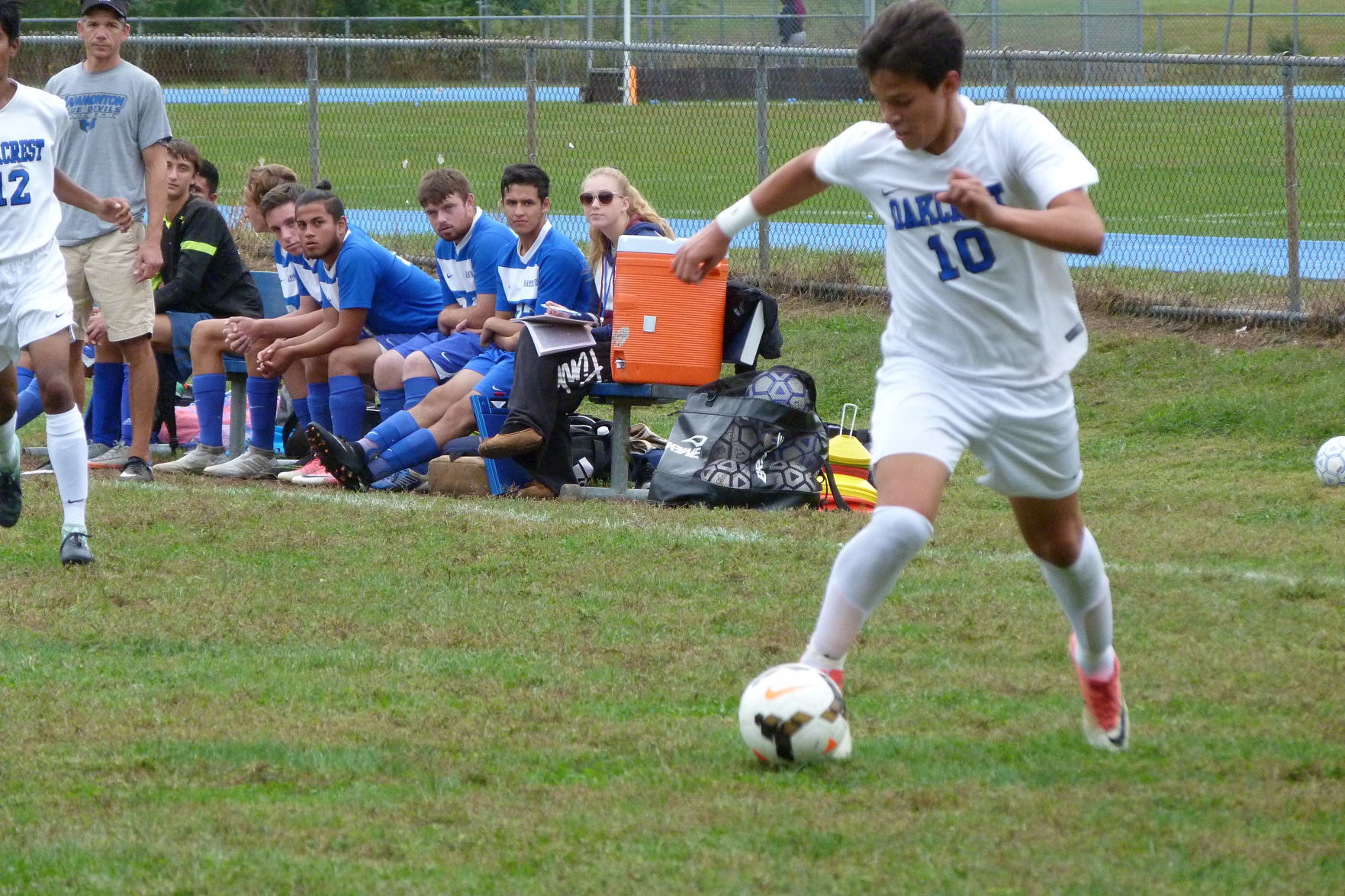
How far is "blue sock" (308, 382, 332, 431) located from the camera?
901 centimetres

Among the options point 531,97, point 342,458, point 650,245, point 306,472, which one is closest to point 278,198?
point 306,472

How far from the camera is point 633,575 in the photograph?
240 inches

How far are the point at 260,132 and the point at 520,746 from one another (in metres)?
12.7

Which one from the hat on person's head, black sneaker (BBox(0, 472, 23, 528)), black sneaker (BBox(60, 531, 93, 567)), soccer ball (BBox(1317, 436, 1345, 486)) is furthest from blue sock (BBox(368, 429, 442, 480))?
soccer ball (BBox(1317, 436, 1345, 486))

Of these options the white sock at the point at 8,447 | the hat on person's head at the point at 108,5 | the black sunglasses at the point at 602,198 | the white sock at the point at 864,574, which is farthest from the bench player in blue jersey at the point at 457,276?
the white sock at the point at 864,574

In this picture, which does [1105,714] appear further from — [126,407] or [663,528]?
[126,407]

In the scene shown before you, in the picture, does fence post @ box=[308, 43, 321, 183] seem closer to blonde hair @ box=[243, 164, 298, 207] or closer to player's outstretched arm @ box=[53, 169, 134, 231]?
blonde hair @ box=[243, 164, 298, 207]

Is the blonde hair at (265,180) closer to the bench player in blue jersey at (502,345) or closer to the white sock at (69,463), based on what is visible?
the bench player in blue jersey at (502,345)

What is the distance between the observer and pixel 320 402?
9.03 m

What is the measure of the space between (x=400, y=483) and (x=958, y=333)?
16.1 feet

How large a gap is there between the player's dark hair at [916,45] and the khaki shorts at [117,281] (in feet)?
18.5

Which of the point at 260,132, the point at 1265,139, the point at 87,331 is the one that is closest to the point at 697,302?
the point at 87,331

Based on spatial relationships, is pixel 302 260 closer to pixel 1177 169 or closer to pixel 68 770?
pixel 68 770

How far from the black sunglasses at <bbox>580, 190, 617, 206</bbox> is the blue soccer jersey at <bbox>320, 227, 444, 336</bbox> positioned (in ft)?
3.91
